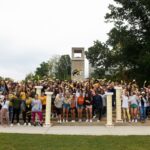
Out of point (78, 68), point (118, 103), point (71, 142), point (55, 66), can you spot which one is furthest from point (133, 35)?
point (55, 66)

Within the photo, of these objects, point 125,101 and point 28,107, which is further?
point 125,101

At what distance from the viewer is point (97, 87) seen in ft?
80.2

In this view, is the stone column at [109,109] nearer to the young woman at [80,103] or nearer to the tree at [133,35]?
the young woman at [80,103]

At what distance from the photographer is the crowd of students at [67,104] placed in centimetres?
2323

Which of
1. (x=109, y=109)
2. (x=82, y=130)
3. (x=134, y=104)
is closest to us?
(x=82, y=130)

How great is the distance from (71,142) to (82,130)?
4.51m

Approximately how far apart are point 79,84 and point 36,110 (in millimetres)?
3418

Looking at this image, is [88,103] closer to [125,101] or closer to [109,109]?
[109,109]

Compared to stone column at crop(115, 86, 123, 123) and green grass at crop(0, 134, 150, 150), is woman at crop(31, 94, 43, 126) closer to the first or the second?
stone column at crop(115, 86, 123, 123)

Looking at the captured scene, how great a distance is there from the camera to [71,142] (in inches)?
643

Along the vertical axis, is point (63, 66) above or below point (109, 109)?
above

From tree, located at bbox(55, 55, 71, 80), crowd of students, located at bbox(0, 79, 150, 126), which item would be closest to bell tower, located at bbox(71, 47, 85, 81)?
crowd of students, located at bbox(0, 79, 150, 126)

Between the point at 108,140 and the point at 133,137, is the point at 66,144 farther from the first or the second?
the point at 133,137

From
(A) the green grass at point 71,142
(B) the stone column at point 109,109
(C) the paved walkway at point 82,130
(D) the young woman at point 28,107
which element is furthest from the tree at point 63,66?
(A) the green grass at point 71,142
